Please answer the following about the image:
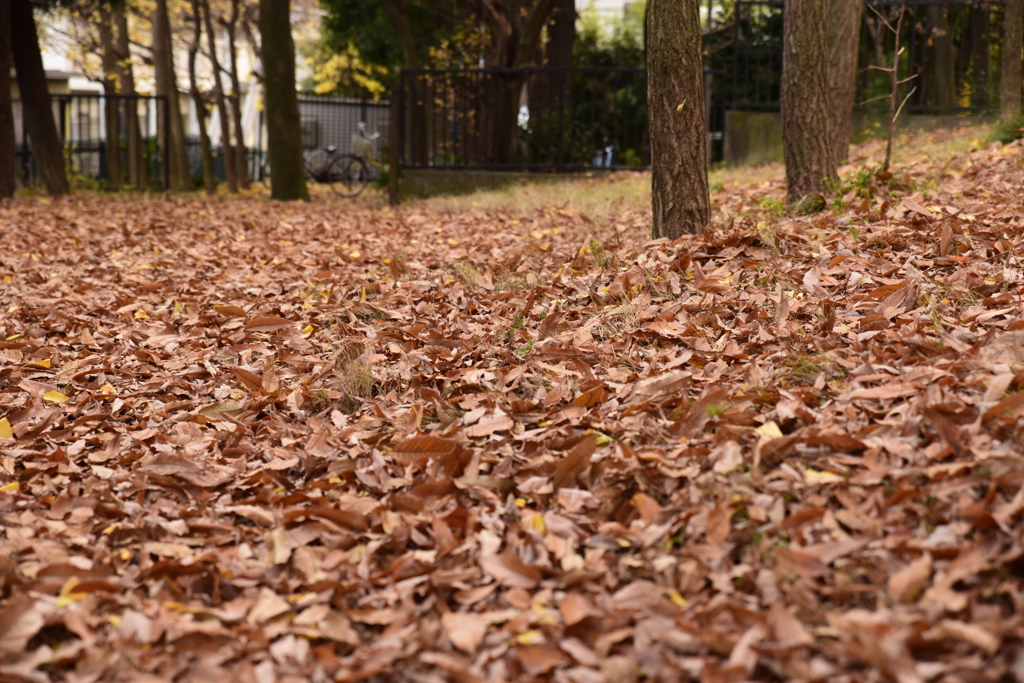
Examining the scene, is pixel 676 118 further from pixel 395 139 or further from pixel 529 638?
pixel 395 139

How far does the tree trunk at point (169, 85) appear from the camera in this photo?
15.6m

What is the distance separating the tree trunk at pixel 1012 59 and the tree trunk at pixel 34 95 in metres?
12.2

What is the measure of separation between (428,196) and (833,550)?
449 inches

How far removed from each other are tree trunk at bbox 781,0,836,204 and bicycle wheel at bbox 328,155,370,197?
12.7m

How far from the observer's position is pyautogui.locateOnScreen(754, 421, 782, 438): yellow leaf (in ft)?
9.52

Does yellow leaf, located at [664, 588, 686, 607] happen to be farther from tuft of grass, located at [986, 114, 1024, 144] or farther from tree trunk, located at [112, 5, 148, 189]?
tree trunk, located at [112, 5, 148, 189]

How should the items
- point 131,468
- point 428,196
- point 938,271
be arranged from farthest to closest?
point 428,196 < point 938,271 < point 131,468

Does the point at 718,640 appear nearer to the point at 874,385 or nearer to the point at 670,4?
the point at 874,385

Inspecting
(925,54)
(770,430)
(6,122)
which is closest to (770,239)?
(770,430)

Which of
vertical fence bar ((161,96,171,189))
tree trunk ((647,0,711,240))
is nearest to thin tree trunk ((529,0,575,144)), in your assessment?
vertical fence bar ((161,96,171,189))

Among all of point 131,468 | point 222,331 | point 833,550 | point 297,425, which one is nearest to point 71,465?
point 131,468

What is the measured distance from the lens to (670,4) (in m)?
5.44

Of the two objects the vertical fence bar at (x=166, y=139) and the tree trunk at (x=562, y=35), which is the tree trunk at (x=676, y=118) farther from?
the vertical fence bar at (x=166, y=139)

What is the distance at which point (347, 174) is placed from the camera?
61.8 ft
